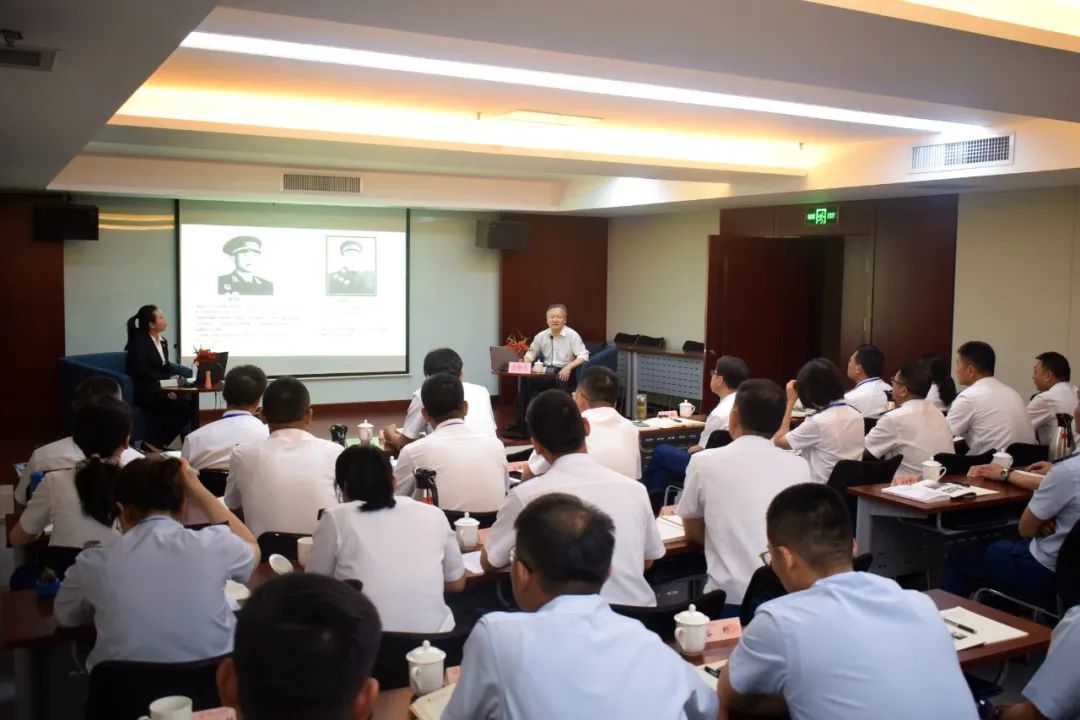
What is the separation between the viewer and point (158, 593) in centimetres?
258

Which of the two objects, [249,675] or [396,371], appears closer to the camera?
[249,675]

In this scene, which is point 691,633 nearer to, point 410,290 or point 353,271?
point 353,271

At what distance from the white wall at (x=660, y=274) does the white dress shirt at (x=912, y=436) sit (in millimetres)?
5577

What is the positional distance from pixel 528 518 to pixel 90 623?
1.52 metres

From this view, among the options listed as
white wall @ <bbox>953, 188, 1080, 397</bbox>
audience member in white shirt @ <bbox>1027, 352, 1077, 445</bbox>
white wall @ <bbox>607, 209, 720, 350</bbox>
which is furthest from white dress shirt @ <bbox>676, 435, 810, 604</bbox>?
white wall @ <bbox>607, 209, 720, 350</bbox>

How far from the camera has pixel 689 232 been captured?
1153 centimetres

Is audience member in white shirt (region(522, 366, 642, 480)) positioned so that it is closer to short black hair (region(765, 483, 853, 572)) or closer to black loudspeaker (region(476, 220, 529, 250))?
short black hair (region(765, 483, 853, 572))

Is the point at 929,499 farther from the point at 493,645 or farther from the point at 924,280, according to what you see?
the point at 924,280

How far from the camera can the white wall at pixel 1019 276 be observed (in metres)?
7.68

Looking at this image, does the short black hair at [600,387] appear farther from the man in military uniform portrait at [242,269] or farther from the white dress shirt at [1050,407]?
the man in military uniform portrait at [242,269]

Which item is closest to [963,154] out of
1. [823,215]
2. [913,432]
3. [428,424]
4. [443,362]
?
[823,215]

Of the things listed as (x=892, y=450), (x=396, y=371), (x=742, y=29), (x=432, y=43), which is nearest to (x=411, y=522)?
(x=742, y=29)

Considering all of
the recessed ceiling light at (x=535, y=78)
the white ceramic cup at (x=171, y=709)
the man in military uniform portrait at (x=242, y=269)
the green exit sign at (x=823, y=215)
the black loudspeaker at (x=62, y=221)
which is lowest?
the white ceramic cup at (x=171, y=709)

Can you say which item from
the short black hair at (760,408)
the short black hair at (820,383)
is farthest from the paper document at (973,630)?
the short black hair at (820,383)
